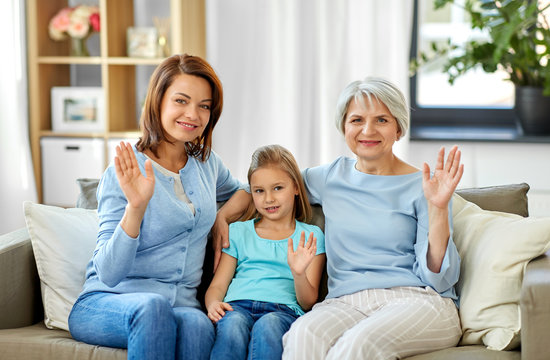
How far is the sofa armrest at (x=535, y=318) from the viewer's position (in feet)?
5.47

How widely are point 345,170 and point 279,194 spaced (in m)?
0.22

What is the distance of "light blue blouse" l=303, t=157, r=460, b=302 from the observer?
1.95 m

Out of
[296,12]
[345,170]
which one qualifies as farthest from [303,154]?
[345,170]

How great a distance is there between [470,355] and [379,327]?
235 millimetres

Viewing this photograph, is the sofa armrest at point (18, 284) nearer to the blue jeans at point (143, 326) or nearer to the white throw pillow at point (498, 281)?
the blue jeans at point (143, 326)

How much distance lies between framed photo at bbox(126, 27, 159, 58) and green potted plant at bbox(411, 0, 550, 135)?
1323 millimetres

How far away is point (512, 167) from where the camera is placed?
11.5 ft

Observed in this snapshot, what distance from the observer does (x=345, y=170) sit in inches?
85.5

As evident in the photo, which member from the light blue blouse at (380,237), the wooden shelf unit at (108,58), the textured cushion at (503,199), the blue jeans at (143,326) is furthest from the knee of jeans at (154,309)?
the wooden shelf unit at (108,58)

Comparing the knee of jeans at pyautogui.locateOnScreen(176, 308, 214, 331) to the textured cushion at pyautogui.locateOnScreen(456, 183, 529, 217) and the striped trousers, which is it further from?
the textured cushion at pyautogui.locateOnScreen(456, 183, 529, 217)

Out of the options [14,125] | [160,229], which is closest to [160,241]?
[160,229]

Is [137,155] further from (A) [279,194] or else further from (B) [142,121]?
(A) [279,194]

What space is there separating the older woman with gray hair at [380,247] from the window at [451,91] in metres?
1.84

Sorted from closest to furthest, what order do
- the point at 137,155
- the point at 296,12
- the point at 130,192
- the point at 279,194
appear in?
1. the point at 130,192
2. the point at 137,155
3. the point at 279,194
4. the point at 296,12
